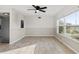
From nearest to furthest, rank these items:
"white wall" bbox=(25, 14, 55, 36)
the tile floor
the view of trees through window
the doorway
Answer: the tile floor → the view of trees through window → the doorway → "white wall" bbox=(25, 14, 55, 36)

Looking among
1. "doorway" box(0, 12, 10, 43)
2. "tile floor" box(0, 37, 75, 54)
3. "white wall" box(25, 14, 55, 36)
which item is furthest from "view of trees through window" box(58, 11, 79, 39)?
"white wall" box(25, 14, 55, 36)

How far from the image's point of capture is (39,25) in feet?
40.3

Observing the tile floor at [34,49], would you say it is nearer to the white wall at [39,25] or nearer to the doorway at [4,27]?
the doorway at [4,27]

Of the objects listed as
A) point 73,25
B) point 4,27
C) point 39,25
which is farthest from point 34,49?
point 39,25

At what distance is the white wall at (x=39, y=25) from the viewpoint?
12203mm

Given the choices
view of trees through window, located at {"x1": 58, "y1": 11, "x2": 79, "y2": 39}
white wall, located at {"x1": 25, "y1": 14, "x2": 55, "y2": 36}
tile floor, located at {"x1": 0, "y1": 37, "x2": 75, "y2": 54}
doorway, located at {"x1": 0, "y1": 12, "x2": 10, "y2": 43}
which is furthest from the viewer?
white wall, located at {"x1": 25, "y1": 14, "x2": 55, "y2": 36}

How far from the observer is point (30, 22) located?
40.2 feet

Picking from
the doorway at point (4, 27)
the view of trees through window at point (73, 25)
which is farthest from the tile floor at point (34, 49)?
the doorway at point (4, 27)

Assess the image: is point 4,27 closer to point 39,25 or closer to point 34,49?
point 34,49

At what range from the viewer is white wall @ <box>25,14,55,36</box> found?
12.2 m

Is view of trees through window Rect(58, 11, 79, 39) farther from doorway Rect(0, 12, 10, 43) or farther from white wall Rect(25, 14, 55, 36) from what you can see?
white wall Rect(25, 14, 55, 36)
